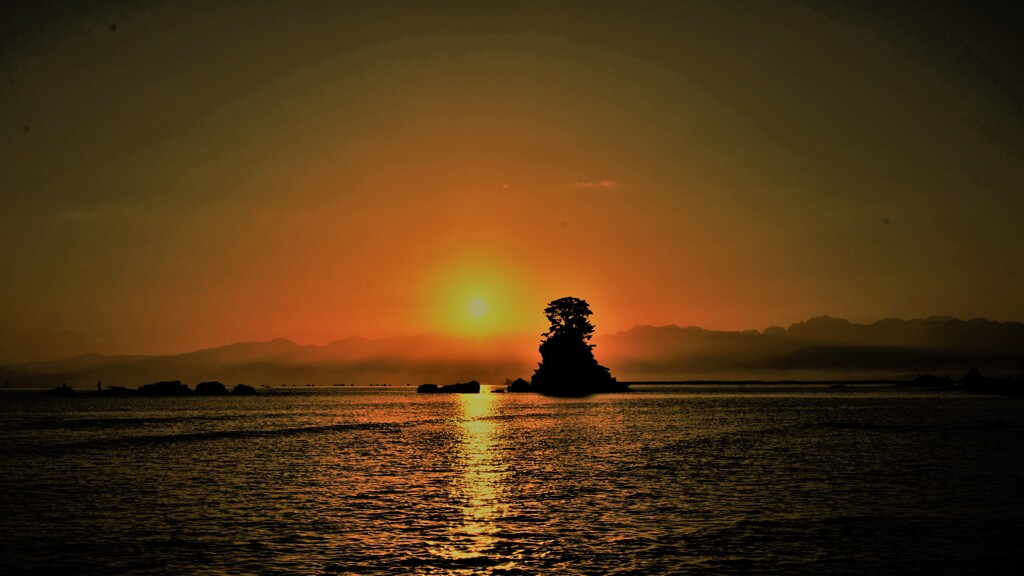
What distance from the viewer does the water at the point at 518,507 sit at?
25047 mm

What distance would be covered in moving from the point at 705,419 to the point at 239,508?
8585 centimetres

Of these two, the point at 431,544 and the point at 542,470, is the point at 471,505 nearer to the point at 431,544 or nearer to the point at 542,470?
the point at 431,544

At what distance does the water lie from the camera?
25047 millimetres

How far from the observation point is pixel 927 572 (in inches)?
924

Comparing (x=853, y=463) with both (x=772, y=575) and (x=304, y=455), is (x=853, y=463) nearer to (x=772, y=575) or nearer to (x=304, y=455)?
(x=772, y=575)

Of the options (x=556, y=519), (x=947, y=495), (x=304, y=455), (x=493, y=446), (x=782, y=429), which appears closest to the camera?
(x=556, y=519)

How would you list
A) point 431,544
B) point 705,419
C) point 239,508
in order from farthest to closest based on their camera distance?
point 705,419 → point 239,508 → point 431,544

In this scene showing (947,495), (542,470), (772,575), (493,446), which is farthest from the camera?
(493,446)

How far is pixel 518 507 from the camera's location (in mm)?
35125

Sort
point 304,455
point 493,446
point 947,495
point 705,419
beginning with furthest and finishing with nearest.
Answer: point 705,419
point 493,446
point 304,455
point 947,495

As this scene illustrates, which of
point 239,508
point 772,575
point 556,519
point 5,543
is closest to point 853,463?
point 556,519

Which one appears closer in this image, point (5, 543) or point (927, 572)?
point (927, 572)

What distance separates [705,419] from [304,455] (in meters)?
66.5

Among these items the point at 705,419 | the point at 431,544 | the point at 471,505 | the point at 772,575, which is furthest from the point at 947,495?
the point at 705,419
